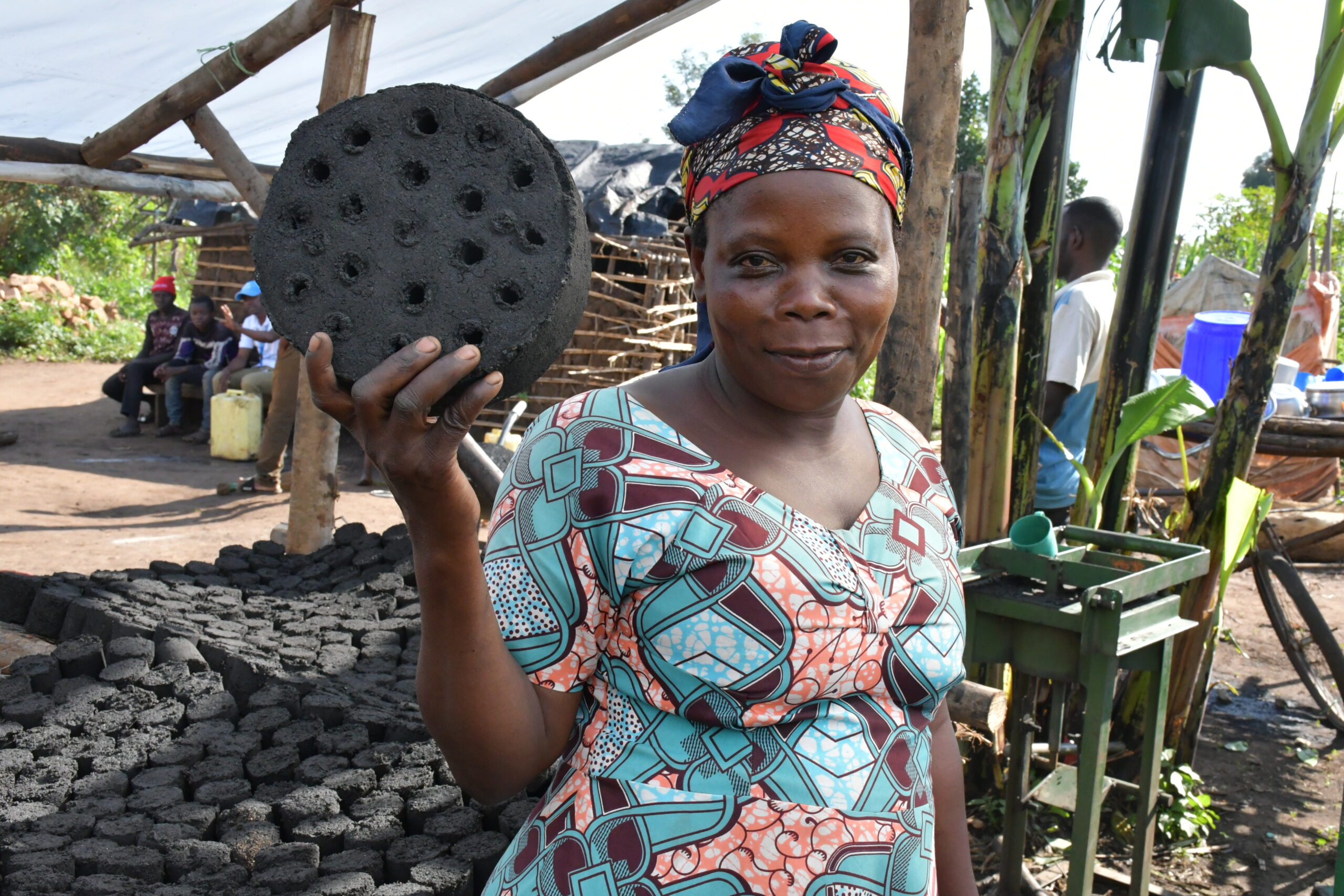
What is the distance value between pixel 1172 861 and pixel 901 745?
9.53 ft

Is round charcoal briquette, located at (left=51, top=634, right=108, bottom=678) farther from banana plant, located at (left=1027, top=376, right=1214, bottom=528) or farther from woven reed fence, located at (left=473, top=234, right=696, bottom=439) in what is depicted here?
woven reed fence, located at (left=473, top=234, right=696, bottom=439)

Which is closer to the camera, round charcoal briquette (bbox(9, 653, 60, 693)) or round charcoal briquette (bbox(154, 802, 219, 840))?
round charcoal briquette (bbox(154, 802, 219, 840))

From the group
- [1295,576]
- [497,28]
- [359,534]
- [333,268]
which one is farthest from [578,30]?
[333,268]

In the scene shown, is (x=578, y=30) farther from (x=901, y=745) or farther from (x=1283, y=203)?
(x=901, y=745)

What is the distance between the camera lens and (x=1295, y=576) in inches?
180

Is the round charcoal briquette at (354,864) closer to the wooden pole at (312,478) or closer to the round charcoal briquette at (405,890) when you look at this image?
the round charcoal briquette at (405,890)

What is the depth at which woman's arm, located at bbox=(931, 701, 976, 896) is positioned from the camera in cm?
143

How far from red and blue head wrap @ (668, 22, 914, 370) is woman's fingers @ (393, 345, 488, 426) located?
438 millimetres

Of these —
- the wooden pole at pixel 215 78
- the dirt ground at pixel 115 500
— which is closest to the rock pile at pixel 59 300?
the dirt ground at pixel 115 500

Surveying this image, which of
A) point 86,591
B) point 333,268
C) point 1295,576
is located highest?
point 333,268

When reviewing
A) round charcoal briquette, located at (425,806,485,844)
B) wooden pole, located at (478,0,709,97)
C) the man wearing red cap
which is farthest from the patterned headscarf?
the man wearing red cap

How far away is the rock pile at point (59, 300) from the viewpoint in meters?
17.2

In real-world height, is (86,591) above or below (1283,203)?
below

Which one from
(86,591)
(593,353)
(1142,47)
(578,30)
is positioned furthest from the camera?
(593,353)
